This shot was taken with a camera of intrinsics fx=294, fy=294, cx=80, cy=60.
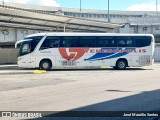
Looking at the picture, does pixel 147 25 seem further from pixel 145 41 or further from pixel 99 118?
pixel 99 118

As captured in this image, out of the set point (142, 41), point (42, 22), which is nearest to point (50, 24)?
point (42, 22)

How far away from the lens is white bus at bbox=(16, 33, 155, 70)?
25.0 m

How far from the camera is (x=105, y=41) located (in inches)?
1025

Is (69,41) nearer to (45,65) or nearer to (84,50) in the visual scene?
(84,50)

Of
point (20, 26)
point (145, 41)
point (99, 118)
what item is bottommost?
point (99, 118)

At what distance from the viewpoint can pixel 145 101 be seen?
981cm

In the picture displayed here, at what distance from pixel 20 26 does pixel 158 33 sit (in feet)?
96.9

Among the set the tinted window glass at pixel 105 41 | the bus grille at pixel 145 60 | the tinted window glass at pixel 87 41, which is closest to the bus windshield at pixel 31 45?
the tinted window glass at pixel 87 41

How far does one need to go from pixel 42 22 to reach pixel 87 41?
48.4 feet

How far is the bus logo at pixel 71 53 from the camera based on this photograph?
25.3 meters

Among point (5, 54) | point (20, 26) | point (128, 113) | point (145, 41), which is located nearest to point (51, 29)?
point (20, 26)

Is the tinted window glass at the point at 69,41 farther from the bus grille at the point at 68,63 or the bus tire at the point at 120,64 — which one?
the bus tire at the point at 120,64

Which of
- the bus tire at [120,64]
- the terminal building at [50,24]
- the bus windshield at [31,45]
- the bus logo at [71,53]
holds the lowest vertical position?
the bus tire at [120,64]

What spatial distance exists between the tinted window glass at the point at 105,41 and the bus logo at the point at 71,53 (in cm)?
155
